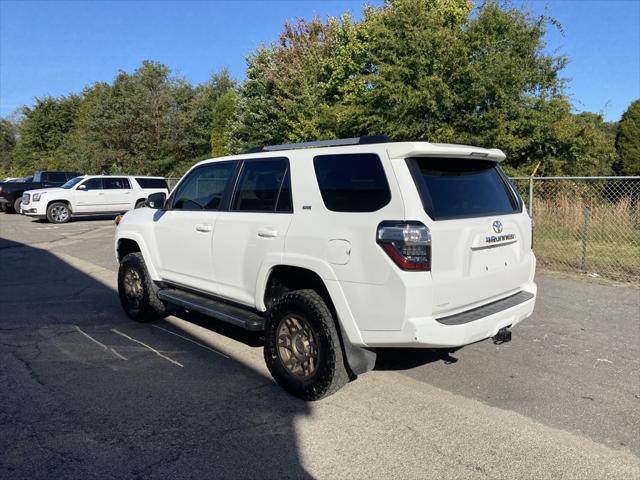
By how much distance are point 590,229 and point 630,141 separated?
18.1 metres

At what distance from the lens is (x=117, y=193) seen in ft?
64.7

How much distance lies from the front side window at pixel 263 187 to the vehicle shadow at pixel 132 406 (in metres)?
1.47

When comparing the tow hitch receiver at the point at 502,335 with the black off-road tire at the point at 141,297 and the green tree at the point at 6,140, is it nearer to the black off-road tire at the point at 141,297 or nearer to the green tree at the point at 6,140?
the black off-road tire at the point at 141,297

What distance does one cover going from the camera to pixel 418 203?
3414 mm

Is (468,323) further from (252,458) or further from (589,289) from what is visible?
(589,289)

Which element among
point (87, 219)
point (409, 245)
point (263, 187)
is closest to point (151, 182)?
point (87, 219)

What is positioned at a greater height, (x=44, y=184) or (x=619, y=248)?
(x=44, y=184)

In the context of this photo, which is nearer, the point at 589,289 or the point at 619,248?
the point at 589,289

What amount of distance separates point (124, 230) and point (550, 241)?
8.04 meters

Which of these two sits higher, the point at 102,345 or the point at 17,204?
the point at 17,204

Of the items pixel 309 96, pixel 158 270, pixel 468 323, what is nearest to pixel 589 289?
pixel 468 323

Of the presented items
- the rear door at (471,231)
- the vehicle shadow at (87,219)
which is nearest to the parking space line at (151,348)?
the rear door at (471,231)

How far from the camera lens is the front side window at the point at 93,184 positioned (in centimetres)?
1953

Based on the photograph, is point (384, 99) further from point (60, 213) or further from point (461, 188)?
point (60, 213)
